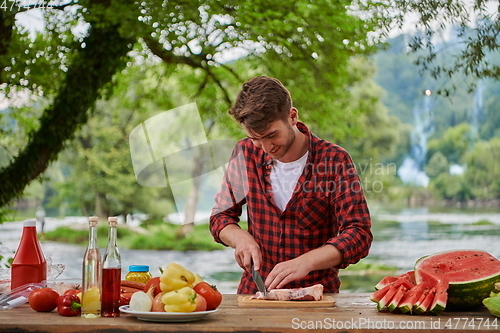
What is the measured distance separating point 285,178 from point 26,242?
3.47 ft

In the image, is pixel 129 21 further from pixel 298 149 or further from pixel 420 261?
pixel 420 261

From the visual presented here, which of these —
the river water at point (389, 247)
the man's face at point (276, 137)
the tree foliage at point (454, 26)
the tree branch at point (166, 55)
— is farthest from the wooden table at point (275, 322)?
the river water at point (389, 247)

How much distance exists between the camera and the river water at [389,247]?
42.1 ft

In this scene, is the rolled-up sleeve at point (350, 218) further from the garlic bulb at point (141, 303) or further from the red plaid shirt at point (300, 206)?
the garlic bulb at point (141, 303)

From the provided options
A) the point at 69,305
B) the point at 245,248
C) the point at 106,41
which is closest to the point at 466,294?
the point at 245,248

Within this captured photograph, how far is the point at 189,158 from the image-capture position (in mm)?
12250

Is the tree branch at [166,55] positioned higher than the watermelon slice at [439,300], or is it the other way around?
the tree branch at [166,55]

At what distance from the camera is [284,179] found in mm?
2482

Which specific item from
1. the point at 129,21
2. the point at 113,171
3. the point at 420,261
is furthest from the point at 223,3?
the point at 113,171

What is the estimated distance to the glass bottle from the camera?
173cm

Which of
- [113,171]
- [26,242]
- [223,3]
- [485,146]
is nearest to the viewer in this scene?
[26,242]

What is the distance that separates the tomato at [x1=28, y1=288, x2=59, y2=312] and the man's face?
0.89 metres

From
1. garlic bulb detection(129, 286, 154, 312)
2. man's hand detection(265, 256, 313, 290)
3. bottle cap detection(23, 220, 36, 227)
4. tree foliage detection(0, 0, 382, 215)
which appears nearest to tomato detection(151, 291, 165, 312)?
garlic bulb detection(129, 286, 154, 312)

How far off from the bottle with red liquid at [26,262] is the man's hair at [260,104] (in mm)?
880
